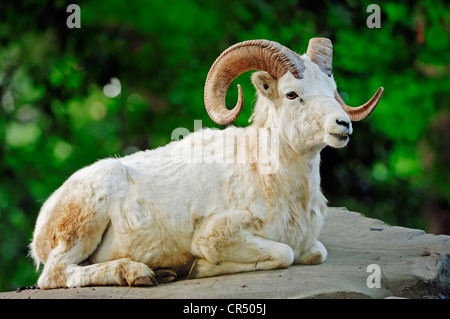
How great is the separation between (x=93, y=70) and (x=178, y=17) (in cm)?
266

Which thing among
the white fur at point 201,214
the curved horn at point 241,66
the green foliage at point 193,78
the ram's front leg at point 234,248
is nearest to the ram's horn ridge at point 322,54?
the white fur at point 201,214

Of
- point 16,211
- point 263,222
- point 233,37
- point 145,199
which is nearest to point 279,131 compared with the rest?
point 263,222

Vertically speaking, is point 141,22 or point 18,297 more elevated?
point 141,22

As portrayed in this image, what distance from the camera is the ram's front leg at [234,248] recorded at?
6.85 meters

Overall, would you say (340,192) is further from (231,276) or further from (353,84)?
(231,276)

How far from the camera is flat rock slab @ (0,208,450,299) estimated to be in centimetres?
619

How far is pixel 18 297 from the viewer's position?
6.85m

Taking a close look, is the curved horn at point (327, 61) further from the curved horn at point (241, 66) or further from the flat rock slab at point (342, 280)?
the flat rock slab at point (342, 280)

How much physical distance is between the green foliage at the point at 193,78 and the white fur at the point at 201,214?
7048mm

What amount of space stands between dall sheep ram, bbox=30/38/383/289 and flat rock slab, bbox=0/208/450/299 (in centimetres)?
22

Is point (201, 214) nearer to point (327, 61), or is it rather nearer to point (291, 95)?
point (291, 95)

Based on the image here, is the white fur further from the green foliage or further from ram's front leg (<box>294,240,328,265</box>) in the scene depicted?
the green foliage

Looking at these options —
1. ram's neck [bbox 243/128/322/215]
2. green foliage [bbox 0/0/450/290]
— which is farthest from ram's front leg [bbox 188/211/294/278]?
green foliage [bbox 0/0/450/290]

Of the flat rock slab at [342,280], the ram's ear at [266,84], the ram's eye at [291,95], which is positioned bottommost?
the flat rock slab at [342,280]
